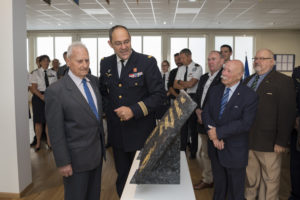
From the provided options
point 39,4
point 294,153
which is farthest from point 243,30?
point 294,153

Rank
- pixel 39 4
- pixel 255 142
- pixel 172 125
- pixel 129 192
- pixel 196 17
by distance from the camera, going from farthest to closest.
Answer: pixel 196 17
pixel 39 4
pixel 255 142
pixel 129 192
pixel 172 125

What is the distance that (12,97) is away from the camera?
288 cm

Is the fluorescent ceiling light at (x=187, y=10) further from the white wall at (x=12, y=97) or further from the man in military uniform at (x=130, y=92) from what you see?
the man in military uniform at (x=130, y=92)

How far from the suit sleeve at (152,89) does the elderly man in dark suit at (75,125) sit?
34cm

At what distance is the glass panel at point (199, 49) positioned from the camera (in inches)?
503

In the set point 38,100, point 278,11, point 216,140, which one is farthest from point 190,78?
point 278,11

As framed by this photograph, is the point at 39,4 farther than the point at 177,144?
Yes

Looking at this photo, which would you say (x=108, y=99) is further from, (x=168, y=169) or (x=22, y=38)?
(x=22, y=38)

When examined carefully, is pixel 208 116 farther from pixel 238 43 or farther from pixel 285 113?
pixel 238 43

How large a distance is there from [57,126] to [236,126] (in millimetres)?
1356

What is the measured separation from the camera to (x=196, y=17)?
376 inches

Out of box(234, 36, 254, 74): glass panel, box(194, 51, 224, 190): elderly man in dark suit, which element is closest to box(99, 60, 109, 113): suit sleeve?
box(194, 51, 224, 190): elderly man in dark suit

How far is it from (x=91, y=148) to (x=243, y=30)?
12106 mm

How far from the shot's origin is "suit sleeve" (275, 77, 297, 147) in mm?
2465
